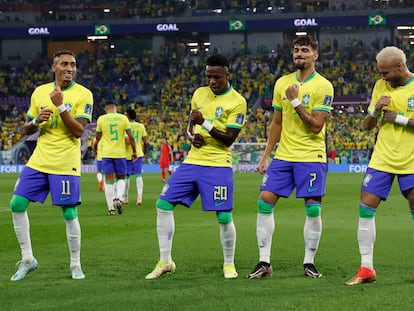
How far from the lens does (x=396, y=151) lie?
30.1ft

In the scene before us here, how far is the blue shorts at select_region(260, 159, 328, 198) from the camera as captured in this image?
9.60 m

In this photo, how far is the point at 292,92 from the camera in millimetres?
9414

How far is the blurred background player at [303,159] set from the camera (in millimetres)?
9602

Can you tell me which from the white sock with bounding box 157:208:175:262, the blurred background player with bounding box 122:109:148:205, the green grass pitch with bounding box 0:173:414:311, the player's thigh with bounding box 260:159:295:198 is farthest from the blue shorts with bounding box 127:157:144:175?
the player's thigh with bounding box 260:159:295:198

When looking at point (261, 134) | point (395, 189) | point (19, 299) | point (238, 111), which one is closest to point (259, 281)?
point (238, 111)

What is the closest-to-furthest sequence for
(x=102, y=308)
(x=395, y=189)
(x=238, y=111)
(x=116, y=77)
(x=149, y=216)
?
(x=102, y=308) → (x=238, y=111) → (x=149, y=216) → (x=395, y=189) → (x=116, y=77)

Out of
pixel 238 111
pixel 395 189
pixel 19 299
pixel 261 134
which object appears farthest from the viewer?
pixel 261 134

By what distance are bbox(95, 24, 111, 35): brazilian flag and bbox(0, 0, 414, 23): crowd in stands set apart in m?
1.46

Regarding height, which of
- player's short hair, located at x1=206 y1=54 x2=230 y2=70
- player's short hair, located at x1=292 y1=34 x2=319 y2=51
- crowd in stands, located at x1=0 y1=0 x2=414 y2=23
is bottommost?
player's short hair, located at x1=206 y1=54 x2=230 y2=70

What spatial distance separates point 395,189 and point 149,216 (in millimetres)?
12419

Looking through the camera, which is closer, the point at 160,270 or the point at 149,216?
the point at 160,270

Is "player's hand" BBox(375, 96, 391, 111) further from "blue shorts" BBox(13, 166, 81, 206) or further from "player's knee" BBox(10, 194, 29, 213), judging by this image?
"player's knee" BBox(10, 194, 29, 213)

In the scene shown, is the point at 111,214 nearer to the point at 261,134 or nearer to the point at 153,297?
the point at 153,297

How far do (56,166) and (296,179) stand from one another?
262 centimetres
